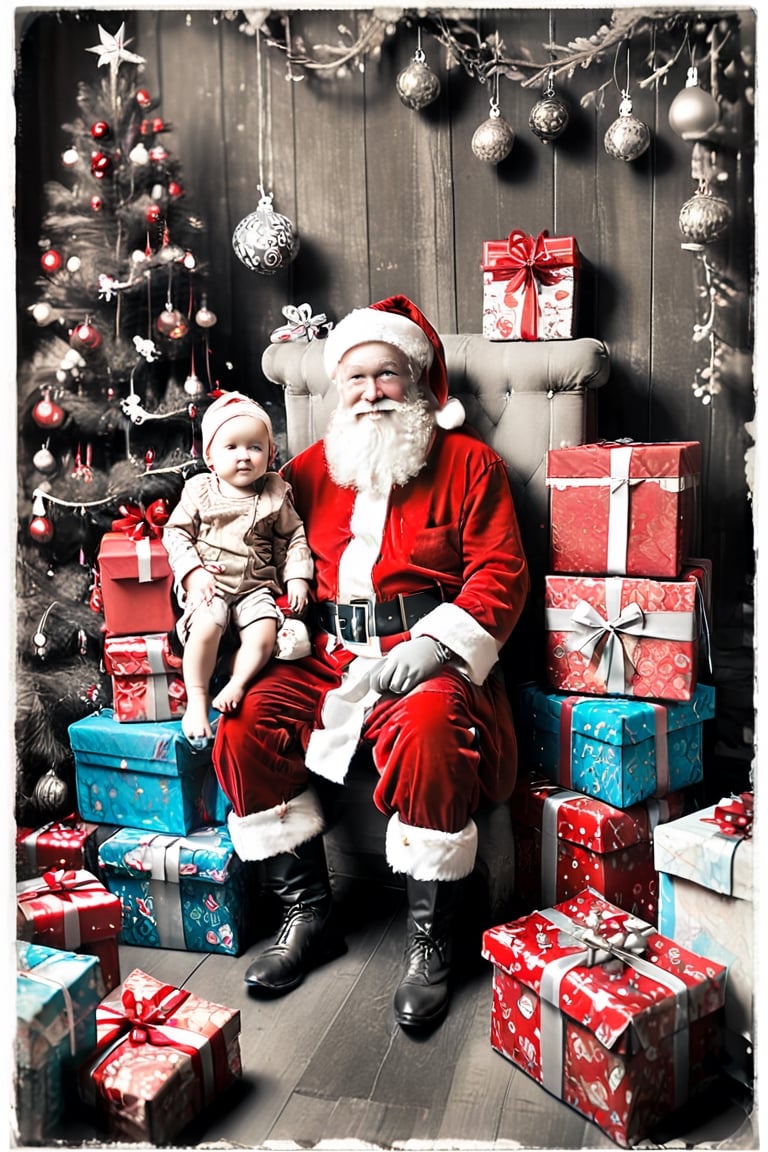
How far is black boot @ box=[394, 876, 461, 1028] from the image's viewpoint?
6.85 ft

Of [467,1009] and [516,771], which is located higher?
[516,771]

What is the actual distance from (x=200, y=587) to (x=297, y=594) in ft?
0.74

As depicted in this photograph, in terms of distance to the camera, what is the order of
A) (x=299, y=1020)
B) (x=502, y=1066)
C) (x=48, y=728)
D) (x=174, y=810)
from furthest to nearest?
1. (x=48, y=728)
2. (x=174, y=810)
3. (x=299, y=1020)
4. (x=502, y=1066)

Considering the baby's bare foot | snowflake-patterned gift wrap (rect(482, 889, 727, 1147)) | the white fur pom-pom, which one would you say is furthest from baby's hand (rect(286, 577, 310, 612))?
snowflake-patterned gift wrap (rect(482, 889, 727, 1147))

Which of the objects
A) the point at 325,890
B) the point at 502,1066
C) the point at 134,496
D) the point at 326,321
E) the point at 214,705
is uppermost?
the point at 326,321

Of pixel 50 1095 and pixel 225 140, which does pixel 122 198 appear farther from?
pixel 50 1095

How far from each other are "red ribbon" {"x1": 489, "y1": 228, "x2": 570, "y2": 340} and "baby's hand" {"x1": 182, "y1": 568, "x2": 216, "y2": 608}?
99cm

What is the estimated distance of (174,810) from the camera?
2414 millimetres

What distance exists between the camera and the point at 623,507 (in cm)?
233

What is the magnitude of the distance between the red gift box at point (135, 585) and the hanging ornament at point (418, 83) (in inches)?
51.8

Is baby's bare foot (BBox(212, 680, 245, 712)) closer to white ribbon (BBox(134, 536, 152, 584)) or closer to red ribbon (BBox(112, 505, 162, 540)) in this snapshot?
white ribbon (BBox(134, 536, 152, 584))

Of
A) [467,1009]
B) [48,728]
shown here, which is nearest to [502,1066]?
[467,1009]

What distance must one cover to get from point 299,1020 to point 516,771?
698mm

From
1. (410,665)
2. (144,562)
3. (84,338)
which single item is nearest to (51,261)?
(84,338)
